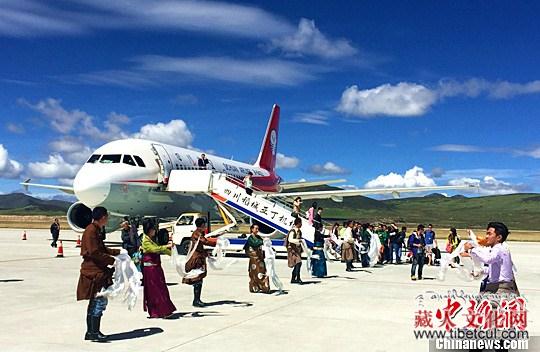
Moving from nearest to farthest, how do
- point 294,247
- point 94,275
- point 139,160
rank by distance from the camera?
point 94,275
point 294,247
point 139,160

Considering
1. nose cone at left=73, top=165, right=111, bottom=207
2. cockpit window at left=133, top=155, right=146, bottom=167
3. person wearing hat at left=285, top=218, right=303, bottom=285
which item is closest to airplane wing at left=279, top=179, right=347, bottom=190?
cockpit window at left=133, top=155, right=146, bottom=167

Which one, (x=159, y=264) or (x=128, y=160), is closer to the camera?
(x=159, y=264)

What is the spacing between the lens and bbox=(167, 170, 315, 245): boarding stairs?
69.9ft

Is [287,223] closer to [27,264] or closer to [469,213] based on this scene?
[27,264]

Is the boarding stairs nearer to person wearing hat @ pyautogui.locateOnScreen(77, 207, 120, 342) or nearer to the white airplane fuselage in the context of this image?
the white airplane fuselage

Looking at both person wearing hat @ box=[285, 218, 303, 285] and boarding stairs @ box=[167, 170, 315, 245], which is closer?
person wearing hat @ box=[285, 218, 303, 285]

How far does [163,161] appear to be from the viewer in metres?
24.5

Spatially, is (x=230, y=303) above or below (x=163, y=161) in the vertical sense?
below

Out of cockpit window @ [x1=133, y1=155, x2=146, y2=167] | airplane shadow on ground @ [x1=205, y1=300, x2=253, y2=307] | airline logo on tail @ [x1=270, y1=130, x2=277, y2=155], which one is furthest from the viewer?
airline logo on tail @ [x1=270, y1=130, x2=277, y2=155]

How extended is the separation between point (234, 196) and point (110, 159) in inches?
213

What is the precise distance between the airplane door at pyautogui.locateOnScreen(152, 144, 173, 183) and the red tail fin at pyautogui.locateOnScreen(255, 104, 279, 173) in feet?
56.8

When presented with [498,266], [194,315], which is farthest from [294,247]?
[498,266]

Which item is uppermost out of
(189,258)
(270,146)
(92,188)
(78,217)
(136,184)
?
(270,146)

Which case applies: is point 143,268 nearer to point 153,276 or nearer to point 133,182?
point 153,276
